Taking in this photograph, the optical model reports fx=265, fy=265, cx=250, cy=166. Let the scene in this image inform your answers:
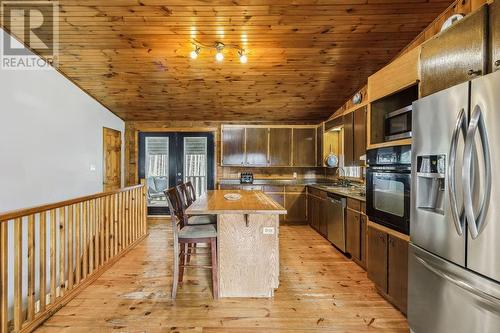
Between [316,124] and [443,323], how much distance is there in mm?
4679

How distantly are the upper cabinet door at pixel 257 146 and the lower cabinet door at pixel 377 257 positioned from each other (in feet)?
10.5

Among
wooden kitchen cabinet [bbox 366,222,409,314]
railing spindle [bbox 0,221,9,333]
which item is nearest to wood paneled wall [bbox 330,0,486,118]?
wooden kitchen cabinet [bbox 366,222,409,314]

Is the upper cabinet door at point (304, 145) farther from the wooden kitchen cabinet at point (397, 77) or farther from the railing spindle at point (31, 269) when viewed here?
the railing spindle at point (31, 269)

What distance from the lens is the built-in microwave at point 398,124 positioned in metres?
2.20

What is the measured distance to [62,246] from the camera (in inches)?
99.0

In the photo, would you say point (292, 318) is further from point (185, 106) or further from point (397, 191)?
point (185, 106)

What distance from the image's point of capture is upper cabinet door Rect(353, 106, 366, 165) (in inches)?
136

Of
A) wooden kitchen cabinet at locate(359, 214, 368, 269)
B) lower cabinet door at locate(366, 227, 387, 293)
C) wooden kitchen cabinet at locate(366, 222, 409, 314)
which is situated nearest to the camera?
wooden kitchen cabinet at locate(366, 222, 409, 314)

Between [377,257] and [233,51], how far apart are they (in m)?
2.96

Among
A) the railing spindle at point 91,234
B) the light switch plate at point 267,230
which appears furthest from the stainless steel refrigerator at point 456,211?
the railing spindle at point 91,234

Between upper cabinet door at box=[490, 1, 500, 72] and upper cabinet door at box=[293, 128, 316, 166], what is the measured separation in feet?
13.6

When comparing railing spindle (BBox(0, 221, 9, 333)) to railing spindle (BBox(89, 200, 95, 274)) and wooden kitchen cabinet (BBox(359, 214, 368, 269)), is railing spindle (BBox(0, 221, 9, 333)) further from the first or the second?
wooden kitchen cabinet (BBox(359, 214, 368, 269))

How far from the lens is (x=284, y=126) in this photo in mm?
5641

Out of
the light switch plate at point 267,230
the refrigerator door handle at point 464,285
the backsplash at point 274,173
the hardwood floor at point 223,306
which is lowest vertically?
the hardwood floor at point 223,306
